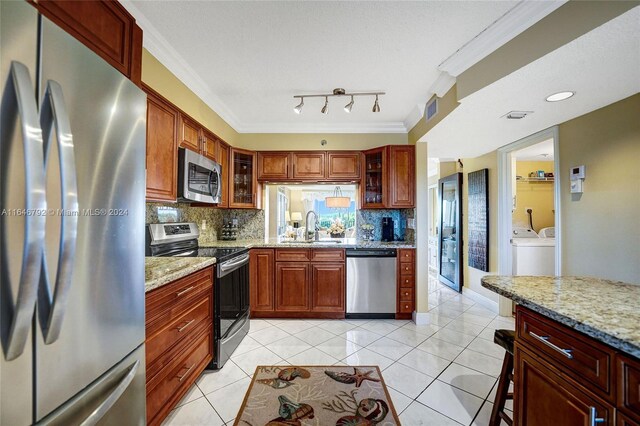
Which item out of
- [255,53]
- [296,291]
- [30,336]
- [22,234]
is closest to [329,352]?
[296,291]

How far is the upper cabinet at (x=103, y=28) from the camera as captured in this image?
91 cm

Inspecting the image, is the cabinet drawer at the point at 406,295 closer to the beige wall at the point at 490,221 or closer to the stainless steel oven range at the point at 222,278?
the beige wall at the point at 490,221

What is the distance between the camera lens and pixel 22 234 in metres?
0.64

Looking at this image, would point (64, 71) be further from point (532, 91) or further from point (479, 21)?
point (532, 91)

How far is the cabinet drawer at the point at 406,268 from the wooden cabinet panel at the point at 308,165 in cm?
157

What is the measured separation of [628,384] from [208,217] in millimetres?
3499

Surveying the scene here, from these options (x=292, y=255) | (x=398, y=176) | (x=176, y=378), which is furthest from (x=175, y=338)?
(x=398, y=176)

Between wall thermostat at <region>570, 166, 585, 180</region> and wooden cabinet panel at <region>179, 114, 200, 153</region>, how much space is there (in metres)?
3.61

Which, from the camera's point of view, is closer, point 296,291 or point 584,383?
point 584,383

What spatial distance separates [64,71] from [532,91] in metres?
2.65

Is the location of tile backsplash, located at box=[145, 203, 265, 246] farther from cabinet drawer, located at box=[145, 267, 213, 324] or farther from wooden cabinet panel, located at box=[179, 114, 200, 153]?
cabinet drawer, located at box=[145, 267, 213, 324]

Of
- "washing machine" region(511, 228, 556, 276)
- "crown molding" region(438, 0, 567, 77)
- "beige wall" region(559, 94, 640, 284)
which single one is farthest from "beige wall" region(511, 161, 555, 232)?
"crown molding" region(438, 0, 567, 77)

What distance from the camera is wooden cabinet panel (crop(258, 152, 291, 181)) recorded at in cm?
356

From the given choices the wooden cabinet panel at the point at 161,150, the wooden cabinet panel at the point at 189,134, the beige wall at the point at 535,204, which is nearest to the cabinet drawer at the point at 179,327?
the wooden cabinet panel at the point at 161,150
